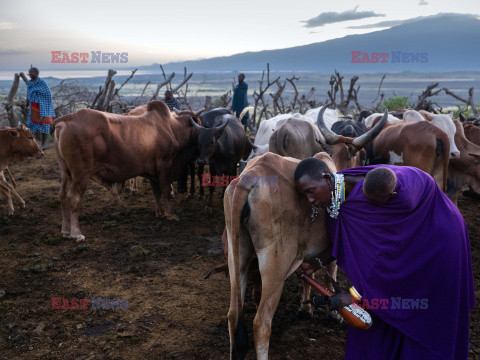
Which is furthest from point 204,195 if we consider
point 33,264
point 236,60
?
point 236,60

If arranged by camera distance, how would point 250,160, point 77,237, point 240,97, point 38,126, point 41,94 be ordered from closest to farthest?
1. point 250,160
2. point 77,237
3. point 41,94
4. point 38,126
5. point 240,97

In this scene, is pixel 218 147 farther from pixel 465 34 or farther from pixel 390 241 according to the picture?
pixel 465 34

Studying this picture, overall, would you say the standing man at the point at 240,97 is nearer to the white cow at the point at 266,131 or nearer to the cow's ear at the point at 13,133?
the white cow at the point at 266,131

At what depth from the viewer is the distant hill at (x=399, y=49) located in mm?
154125

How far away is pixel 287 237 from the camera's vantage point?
3.11 meters

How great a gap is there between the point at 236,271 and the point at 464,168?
17.0ft

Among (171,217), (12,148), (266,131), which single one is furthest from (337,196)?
(12,148)

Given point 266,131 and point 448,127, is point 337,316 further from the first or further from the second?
point 266,131

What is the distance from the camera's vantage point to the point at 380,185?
256cm

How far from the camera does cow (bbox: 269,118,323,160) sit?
21.5 feet

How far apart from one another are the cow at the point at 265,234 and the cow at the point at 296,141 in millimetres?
3281

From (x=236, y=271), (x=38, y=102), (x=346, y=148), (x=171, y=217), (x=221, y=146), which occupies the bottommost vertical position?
(x=171, y=217)

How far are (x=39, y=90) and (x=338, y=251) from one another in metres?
8.98

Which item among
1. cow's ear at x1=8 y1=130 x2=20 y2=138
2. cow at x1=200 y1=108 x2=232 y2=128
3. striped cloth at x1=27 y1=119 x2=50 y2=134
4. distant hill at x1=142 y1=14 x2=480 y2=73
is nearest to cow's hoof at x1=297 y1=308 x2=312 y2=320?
cow at x1=200 y1=108 x2=232 y2=128
